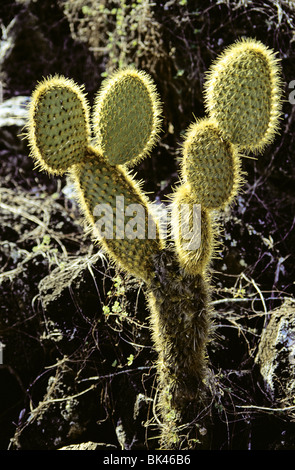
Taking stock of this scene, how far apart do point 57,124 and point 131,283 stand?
0.98 meters

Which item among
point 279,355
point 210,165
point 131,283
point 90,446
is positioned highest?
point 210,165

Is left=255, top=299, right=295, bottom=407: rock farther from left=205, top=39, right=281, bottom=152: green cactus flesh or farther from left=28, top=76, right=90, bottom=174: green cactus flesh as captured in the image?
left=28, top=76, right=90, bottom=174: green cactus flesh

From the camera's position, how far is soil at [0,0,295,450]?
Result: 2279 millimetres

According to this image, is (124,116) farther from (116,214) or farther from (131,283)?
(131,283)

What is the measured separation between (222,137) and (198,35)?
55.1 inches

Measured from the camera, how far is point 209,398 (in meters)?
2.13

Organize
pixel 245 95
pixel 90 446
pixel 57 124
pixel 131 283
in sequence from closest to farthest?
pixel 245 95
pixel 57 124
pixel 90 446
pixel 131 283

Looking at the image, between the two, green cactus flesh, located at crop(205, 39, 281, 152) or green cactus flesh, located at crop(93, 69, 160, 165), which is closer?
green cactus flesh, located at crop(205, 39, 281, 152)

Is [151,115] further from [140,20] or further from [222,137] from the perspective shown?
[140,20]

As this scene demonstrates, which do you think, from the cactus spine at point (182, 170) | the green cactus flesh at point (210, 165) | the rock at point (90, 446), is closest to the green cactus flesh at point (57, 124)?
the cactus spine at point (182, 170)

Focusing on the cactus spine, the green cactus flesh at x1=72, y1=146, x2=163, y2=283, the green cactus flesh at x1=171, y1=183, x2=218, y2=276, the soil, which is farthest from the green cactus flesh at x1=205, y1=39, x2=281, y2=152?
the soil

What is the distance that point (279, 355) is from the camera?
2240 millimetres

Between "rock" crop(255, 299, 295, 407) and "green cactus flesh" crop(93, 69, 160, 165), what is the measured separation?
41.0 inches

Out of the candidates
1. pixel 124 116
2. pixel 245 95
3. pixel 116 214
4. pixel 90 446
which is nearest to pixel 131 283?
pixel 116 214
